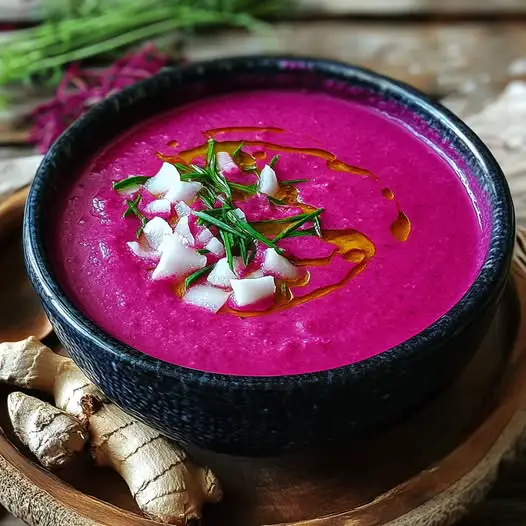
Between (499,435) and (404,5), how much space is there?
195 centimetres

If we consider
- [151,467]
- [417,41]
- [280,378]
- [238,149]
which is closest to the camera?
[280,378]

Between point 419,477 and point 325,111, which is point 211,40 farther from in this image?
point 419,477

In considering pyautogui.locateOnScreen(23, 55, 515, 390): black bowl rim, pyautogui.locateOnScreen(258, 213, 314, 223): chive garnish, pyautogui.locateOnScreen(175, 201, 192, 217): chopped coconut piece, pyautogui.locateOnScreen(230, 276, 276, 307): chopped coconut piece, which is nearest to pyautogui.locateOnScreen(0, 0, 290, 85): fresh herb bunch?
pyautogui.locateOnScreen(23, 55, 515, 390): black bowl rim

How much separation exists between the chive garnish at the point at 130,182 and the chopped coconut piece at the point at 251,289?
34cm

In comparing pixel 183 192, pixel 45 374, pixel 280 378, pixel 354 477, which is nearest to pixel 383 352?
pixel 280 378

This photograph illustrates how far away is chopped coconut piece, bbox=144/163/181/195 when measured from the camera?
1619 millimetres

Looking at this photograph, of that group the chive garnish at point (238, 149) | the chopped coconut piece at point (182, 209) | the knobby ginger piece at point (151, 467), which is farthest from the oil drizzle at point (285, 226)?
the knobby ginger piece at point (151, 467)

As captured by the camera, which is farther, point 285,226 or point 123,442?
point 285,226

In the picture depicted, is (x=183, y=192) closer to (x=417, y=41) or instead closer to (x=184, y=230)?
(x=184, y=230)

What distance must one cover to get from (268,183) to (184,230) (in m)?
0.19

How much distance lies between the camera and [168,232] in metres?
1.52

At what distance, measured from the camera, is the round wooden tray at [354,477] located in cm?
133

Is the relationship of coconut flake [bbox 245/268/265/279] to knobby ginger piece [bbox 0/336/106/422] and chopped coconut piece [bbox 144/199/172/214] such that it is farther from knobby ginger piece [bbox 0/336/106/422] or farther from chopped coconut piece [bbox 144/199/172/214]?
knobby ginger piece [bbox 0/336/106/422]

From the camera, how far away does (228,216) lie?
154 cm
